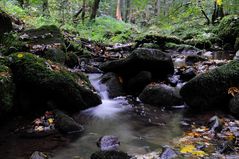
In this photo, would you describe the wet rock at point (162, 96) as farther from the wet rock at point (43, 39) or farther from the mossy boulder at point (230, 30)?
the mossy boulder at point (230, 30)

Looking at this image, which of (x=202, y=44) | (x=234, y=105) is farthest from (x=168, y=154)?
(x=202, y=44)

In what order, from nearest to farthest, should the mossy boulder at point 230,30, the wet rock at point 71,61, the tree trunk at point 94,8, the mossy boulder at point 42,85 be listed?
the mossy boulder at point 42,85 → the wet rock at point 71,61 → the mossy boulder at point 230,30 → the tree trunk at point 94,8

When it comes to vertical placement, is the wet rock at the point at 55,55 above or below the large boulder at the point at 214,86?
above

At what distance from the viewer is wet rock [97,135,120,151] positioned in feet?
17.4

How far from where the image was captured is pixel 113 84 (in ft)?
28.2

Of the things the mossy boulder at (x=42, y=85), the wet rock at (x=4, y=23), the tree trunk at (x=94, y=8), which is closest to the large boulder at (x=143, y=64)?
→ the mossy boulder at (x=42, y=85)

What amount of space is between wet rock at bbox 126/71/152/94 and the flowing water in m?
0.58

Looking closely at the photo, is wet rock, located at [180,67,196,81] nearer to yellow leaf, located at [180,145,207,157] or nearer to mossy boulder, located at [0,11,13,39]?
yellow leaf, located at [180,145,207,157]

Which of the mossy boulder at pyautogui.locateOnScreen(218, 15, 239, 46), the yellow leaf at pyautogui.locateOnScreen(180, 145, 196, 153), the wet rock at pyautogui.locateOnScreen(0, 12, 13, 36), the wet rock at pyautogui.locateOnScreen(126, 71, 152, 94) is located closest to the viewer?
the yellow leaf at pyautogui.locateOnScreen(180, 145, 196, 153)

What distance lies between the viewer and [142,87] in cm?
862

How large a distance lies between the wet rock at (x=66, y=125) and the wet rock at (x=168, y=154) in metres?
1.81

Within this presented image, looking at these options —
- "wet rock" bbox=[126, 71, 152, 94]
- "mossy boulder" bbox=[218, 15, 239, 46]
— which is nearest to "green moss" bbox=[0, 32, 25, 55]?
"wet rock" bbox=[126, 71, 152, 94]

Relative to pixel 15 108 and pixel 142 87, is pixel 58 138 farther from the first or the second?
pixel 142 87

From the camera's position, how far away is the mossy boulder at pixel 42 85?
6.58 m
